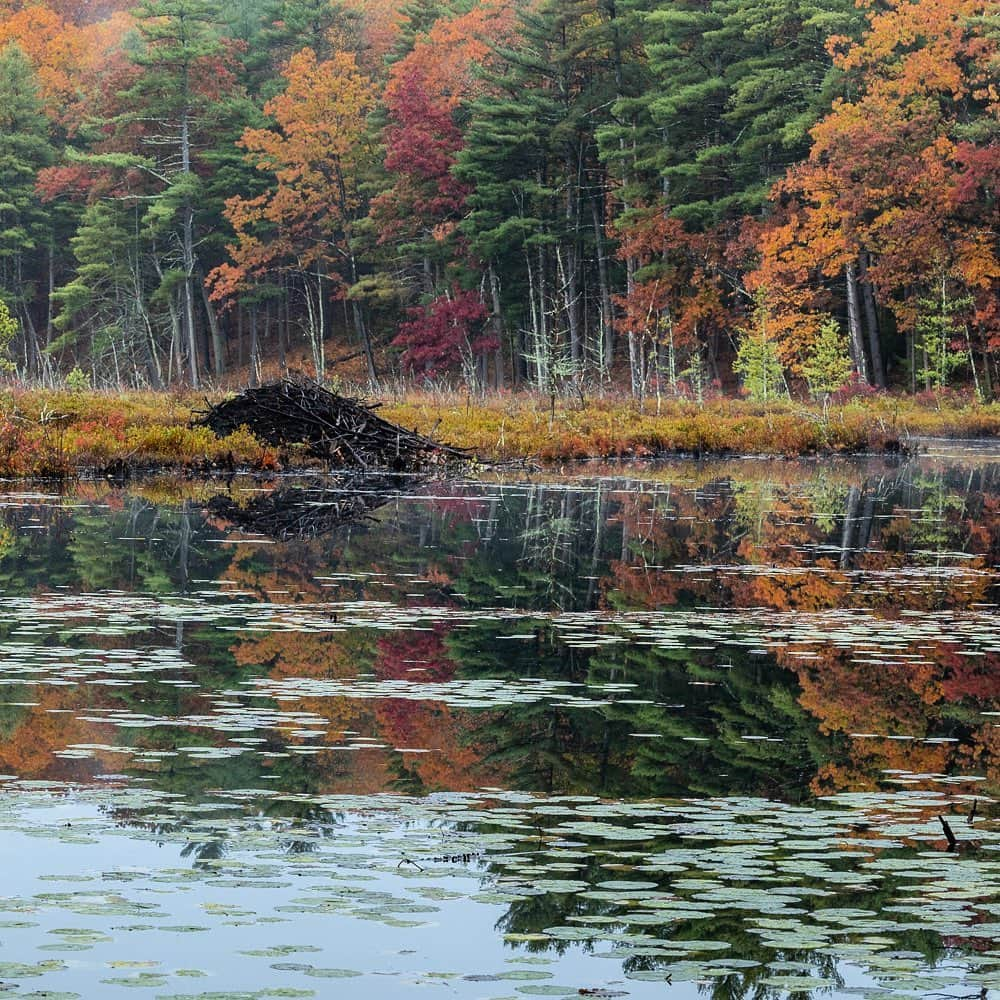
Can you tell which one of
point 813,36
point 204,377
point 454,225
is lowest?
point 204,377

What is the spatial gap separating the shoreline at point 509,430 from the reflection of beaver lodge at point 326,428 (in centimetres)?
42

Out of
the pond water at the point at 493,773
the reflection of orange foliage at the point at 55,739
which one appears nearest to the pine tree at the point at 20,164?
the pond water at the point at 493,773

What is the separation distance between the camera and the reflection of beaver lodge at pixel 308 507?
16.5 m

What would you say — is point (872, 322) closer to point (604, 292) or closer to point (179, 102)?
point (604, 292)

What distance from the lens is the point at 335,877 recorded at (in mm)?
5047

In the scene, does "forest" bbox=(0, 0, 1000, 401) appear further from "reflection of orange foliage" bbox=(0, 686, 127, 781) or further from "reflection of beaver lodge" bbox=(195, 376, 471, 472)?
"reflection of orange foliage" bbox=(0, 686, 127, 781)

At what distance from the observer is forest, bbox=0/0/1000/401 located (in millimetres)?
41844

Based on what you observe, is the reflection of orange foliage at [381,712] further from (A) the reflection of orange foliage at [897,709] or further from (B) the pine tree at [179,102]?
(B) the pine tree at [179,102]

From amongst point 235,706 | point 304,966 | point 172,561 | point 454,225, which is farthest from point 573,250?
point 304,966

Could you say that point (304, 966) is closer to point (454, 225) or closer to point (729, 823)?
point (729, 823)

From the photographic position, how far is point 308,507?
18.8m

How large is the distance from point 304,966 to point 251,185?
189ft

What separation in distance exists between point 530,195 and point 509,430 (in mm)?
24239

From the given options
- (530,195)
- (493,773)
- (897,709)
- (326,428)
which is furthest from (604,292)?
(493,773)
